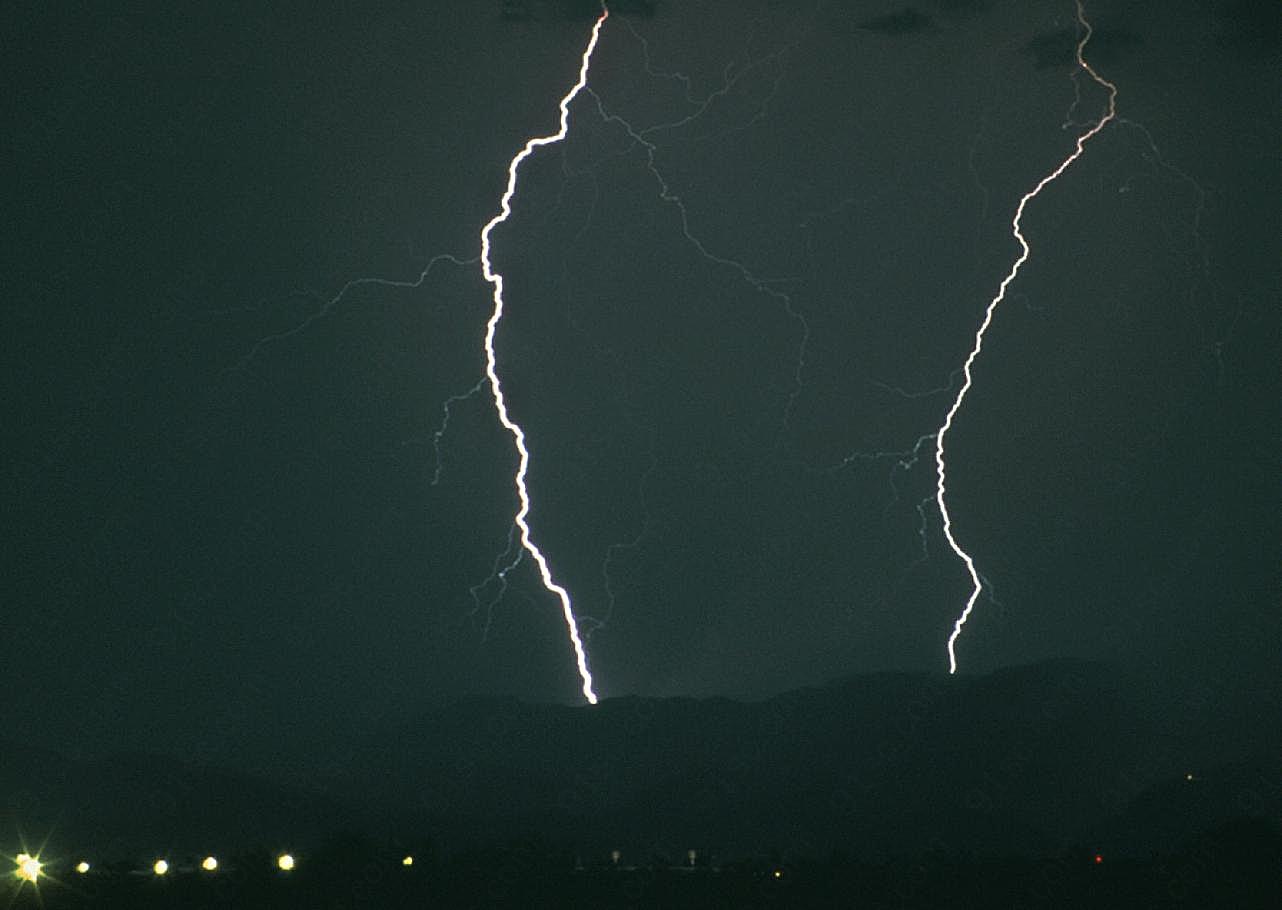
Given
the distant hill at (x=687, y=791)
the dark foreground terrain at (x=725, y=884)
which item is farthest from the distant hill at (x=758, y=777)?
the dark foreground terrain at (x=725, y=884)

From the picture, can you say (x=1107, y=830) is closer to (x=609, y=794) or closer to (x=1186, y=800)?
(x=1186, y=800)

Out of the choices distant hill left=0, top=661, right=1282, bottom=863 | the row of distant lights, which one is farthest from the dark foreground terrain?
distant hill left=0, top=661, right=1282, bottom=863

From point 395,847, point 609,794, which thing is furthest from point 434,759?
point 395,847

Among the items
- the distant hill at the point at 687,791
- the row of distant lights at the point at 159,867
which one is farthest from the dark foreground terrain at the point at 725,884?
the distant hill at the point at 687,791

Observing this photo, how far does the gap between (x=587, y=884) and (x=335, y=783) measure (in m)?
80.2

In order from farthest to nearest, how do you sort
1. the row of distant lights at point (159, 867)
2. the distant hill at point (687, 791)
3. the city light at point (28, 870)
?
the distant hill at point (687, 791), the city light at point (28, 870), the row of distant lights at point (159, 867)

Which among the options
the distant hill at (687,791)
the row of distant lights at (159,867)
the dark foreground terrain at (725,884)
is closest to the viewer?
the dark foreground terrain at (725,884)

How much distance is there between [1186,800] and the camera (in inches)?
3236

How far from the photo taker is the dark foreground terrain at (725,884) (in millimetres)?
24203

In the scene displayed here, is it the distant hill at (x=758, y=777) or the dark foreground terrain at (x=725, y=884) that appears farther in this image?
the distant hill at (x=758, y=777)

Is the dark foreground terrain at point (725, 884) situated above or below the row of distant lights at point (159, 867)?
below

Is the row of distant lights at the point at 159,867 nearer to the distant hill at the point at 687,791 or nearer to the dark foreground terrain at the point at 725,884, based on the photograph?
the dark foreground terrain at the point at 725,884

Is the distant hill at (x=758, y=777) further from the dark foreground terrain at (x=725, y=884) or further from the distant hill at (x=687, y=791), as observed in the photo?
the dark foreground terrain at (x=725, y=884)

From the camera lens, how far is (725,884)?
27.4 meters
